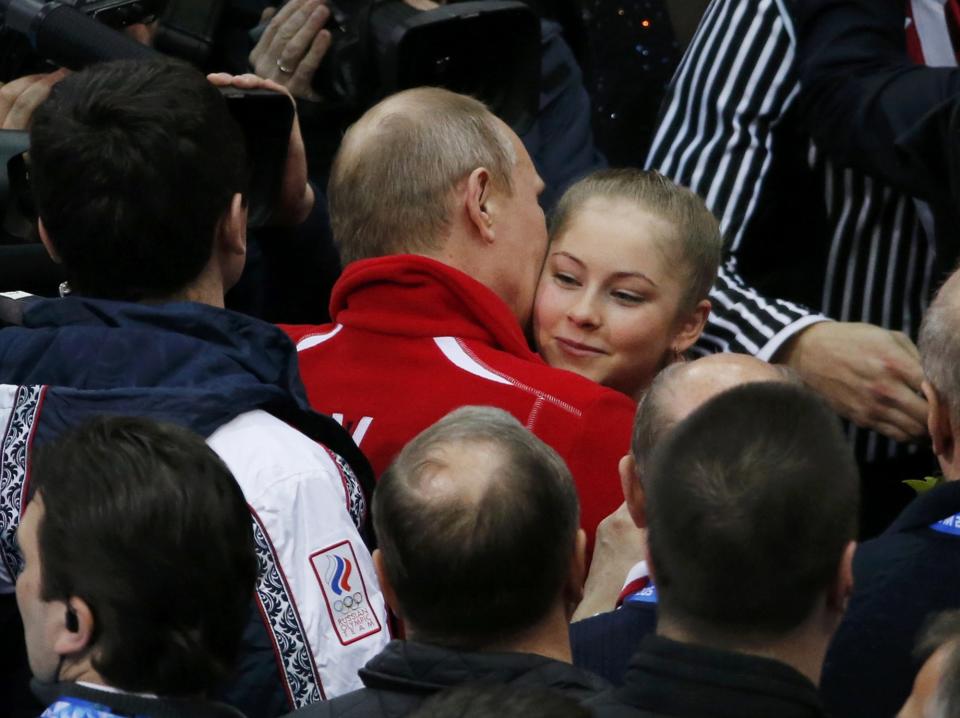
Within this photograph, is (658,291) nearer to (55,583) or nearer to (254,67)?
(254,67)

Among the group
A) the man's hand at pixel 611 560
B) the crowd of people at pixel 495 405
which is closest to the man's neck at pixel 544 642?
the crowd of people at pixel 495 405

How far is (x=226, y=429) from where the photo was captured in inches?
75.2

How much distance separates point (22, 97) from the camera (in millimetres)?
2811

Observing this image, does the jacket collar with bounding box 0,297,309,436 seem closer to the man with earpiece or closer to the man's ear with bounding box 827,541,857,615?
the man with earpiece

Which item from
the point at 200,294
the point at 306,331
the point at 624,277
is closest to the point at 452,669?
the point at 200,294

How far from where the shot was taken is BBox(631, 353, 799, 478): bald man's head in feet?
6.48

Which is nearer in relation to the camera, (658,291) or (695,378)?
(695,378)

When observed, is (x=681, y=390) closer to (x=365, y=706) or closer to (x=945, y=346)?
(x=945, y=346)

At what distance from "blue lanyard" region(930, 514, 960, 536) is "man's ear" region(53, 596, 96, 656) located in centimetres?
86

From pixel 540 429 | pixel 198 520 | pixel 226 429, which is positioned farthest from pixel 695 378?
pixel 198 520

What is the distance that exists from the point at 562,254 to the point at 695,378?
0.64m

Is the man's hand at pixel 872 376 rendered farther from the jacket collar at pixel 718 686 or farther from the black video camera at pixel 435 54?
the jacket collar at pixel 718 686

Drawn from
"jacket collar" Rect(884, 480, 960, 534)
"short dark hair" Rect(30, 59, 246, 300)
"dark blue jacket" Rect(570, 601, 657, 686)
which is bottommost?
"dark blue jacket" Rect(570, 601, 657, 686)

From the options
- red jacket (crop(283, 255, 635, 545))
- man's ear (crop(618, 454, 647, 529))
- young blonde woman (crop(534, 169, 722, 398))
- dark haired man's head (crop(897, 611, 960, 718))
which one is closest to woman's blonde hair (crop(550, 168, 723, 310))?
young blonde woman (crop(534, 169, 722, 398))
